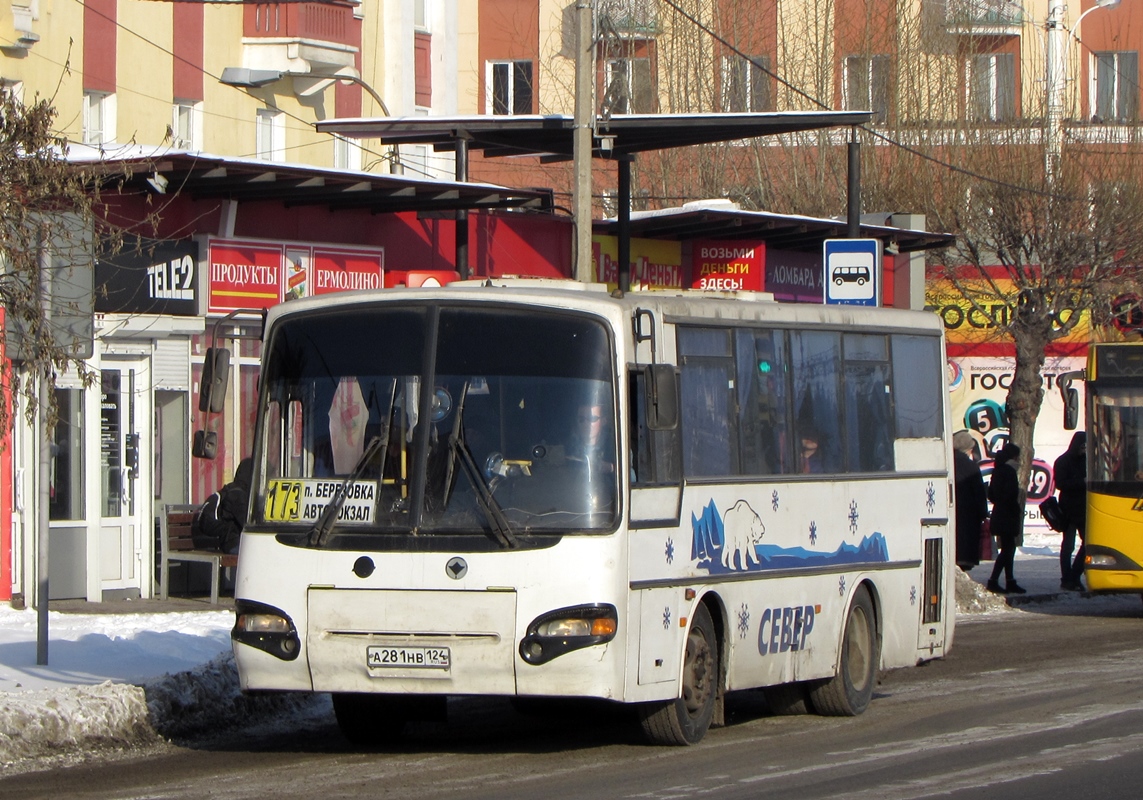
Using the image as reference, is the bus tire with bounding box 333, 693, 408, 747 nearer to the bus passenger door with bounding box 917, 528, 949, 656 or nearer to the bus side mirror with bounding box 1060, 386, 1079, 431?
the bus passenger door with bounding box 917, 528, 949, 656

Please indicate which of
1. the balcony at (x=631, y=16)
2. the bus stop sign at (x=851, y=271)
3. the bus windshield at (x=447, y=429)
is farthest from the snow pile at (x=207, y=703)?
the balcony at (x=631, y=16)

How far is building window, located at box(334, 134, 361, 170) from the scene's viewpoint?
37.3 meters

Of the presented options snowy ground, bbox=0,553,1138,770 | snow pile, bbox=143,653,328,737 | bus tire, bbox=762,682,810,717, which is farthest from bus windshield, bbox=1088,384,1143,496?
snow pile, bbox=143,653,328,737

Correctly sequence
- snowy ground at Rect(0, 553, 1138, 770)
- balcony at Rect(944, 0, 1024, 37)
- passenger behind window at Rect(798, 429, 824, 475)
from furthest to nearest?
balcony at Rect(944, 0, 1024, 37) < passenger behind window at Rect(798, 429, 824, 475) < snowy ground at Rect(0, 553, 1138, 770)

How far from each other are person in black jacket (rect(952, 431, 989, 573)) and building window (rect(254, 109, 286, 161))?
16.3m

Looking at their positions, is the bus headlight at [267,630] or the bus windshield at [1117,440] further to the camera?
the bus windshield at [1117,440]

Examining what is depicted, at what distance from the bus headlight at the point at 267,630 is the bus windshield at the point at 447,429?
425mm

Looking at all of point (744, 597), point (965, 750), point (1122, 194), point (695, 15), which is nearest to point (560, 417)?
point (744, 597)

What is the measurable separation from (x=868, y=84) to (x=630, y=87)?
4801 mm

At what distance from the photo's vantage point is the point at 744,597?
36.6 feet

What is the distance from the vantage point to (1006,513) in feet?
74.5

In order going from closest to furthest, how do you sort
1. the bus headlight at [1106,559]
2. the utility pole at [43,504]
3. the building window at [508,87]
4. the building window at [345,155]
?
the utility pole at [43,504] → the bus headlight at [1106,559] → the building window at [345,155] → the building window at [508,87]

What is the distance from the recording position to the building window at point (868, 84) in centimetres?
3694

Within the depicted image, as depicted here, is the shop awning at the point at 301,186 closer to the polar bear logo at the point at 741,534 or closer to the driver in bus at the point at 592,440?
the polar bear logo at the point at 741,534
